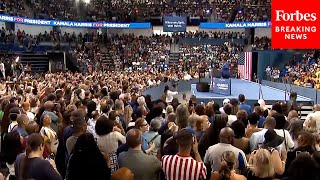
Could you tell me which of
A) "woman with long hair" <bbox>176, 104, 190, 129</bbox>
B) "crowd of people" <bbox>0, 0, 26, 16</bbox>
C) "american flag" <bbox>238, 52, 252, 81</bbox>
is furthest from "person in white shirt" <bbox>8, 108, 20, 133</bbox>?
"american flag" <bbox>238, 52, 252, 81</bbox>

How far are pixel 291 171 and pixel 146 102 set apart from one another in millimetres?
6484

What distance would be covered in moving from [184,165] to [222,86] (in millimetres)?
19658

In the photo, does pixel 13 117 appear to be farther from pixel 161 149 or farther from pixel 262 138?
pixel 262 138

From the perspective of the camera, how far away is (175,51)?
4622cm

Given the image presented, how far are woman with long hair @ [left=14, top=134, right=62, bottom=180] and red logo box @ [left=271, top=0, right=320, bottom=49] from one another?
6407 millimetres

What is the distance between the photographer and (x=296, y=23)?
9.77 m

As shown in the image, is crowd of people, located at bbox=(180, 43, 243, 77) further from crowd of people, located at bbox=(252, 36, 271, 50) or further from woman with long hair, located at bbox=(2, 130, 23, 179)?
woman with long hair, located at bbox=(2, 130, 23, 179)

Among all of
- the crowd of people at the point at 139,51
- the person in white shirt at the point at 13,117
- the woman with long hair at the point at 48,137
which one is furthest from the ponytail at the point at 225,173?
the crowd of people at the point at 139,51

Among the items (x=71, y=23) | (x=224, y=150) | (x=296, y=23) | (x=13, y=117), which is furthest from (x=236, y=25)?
(x=224, y=150)

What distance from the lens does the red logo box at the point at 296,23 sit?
379 inches

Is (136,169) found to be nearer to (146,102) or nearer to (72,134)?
(72,134)

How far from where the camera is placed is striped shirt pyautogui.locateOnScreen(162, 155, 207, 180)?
15.8 feet

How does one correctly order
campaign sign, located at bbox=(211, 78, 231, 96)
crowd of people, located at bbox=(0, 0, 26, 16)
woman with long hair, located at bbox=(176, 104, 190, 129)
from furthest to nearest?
crowd of people, located at bbox=(0, 0, 26, 16), campaign sign, located at bbox=(211, 78, 231, 96), woman with long hair, located at bbox=(176, 104, 190, 129)

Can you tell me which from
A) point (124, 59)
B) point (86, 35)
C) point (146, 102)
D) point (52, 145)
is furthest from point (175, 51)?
point (52, 145)
